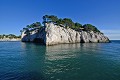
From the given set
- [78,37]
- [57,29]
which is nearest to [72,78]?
[57,29]

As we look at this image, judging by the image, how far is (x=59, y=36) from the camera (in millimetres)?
92062

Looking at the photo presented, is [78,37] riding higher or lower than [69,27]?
lower

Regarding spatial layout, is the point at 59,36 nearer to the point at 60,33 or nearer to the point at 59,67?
the point at 60,33

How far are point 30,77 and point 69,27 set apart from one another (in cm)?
9588

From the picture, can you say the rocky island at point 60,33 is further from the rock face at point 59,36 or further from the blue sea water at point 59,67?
the blue sea water at point 59,67

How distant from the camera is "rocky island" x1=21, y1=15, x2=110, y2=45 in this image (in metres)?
82.5

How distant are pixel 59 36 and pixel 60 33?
11.5 feet

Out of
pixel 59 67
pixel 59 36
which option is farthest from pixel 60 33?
pixel 59 67

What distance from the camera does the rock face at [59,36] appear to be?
80519mm

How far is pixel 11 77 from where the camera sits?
1892 centimetres

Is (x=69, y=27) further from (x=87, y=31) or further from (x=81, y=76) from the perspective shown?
(x=81, y=76)

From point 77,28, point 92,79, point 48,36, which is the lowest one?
point 92,79

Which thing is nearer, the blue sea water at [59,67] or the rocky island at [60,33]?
the blue sea water at [59,67]

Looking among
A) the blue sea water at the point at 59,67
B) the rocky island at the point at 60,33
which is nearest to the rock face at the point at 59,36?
the rocky island at the point at 60,33
